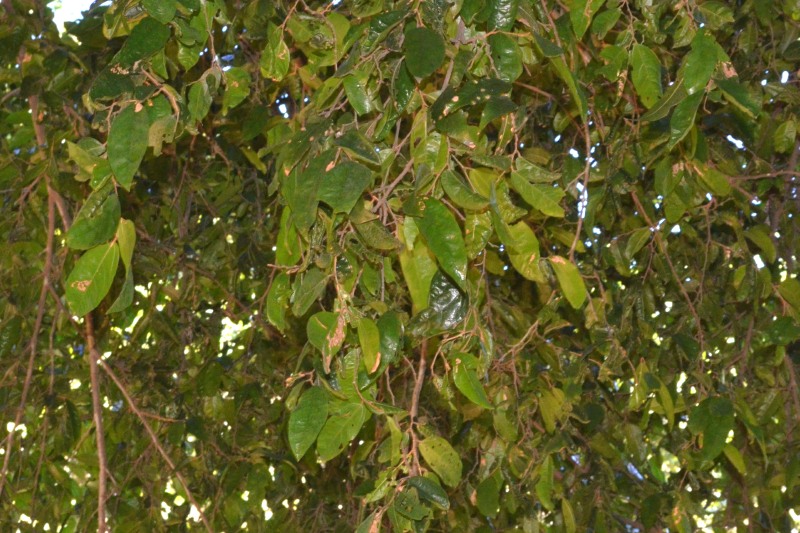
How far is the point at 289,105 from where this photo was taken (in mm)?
1734

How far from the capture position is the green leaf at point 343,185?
673 mm

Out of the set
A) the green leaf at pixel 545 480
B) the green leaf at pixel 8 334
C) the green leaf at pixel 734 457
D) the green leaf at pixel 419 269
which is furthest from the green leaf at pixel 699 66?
the green leaf at pixel 8 334

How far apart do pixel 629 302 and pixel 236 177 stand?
693mm

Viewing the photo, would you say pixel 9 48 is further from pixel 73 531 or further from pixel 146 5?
pixel 146 5

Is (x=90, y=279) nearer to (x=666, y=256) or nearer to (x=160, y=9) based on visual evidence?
(x=160, y=9)

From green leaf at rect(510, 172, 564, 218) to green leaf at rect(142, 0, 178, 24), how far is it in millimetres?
303

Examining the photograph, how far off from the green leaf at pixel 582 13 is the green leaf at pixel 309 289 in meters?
0.34

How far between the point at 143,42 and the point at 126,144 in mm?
73

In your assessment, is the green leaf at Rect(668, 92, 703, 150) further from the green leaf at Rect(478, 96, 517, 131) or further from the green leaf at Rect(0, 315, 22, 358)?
the green leaf at Rect(0, 315, 22, 358)

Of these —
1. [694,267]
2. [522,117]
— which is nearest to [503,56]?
[522,117]

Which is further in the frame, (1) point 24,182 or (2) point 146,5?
(1) point 24,182

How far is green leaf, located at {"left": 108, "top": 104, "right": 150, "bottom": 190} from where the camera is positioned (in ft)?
2.29

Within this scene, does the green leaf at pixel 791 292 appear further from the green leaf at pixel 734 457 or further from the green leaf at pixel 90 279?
the green leaf at pixel 90 279

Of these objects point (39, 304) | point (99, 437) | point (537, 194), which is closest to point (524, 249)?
point (537, 194)
